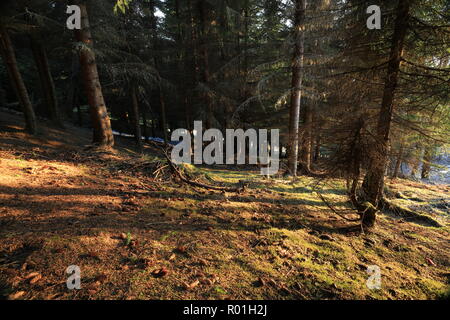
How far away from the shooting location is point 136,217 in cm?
407

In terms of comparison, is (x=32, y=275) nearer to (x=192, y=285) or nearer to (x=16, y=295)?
(x=16, y=295)

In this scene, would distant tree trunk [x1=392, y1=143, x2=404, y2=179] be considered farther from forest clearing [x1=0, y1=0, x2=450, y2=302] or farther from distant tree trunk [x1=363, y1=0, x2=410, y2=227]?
distant tree trunk [x1=363, y1=0, x2=410, y2=227]

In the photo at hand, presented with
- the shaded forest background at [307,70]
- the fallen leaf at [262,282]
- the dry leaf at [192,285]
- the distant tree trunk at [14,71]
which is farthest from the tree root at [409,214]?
the distant tree trunk at [14,71]

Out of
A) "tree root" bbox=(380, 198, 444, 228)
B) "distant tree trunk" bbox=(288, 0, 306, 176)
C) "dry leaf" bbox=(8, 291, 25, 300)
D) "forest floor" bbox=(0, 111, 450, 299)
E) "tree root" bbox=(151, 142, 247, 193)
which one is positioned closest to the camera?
"dry leaf" bbox=(8, 291, 25, 300)

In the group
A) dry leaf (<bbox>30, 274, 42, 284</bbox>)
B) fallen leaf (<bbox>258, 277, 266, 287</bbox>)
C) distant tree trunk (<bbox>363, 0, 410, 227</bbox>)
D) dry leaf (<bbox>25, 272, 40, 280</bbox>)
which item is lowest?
fallen leaf (<bbox>258, 277, 266, 287</bbox>)

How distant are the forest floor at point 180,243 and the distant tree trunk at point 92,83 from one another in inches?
91.4

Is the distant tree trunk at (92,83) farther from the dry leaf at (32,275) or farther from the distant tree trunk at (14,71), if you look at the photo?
the dry leaf at (32,275)

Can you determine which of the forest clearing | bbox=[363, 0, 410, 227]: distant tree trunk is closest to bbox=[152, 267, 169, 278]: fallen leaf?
the forest clearing

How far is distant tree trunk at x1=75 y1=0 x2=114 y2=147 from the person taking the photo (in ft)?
25.2

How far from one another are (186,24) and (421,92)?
12.5 m

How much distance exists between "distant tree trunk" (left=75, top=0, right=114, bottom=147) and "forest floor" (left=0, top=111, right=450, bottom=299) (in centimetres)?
232

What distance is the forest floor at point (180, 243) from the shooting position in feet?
8.43

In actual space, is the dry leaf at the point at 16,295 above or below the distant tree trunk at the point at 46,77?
below
